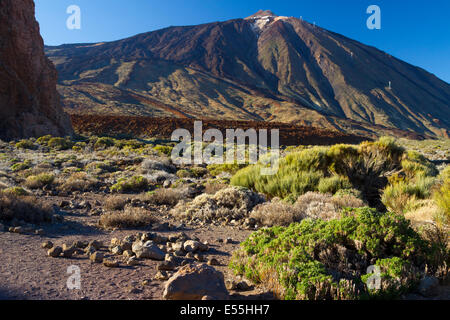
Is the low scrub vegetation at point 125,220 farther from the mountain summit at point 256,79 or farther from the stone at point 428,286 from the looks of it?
the mountain summit at point 256,79

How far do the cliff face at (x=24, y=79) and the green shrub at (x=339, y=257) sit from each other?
70.1 ft

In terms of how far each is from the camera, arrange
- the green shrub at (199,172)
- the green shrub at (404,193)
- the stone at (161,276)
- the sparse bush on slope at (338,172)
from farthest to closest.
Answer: the green shrub at (199,172) < the sparse bush on slope at (338,172) < the green shrub at (404,193) < the stone at (161,276)

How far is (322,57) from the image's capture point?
13538cm

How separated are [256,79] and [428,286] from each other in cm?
12106

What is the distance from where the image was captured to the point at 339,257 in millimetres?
3172

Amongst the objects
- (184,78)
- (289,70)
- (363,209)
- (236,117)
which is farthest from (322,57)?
(363,209)

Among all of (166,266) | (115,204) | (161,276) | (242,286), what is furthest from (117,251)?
(115,204)

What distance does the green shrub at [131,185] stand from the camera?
9047mm

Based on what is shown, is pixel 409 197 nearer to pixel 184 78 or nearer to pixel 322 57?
pixel 184 78

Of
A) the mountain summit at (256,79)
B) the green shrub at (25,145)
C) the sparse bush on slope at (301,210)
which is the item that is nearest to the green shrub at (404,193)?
the sparse bush on slope at (301,210)

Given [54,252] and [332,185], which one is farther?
[332,185]

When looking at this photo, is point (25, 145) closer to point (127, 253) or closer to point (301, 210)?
point (127, 253)
